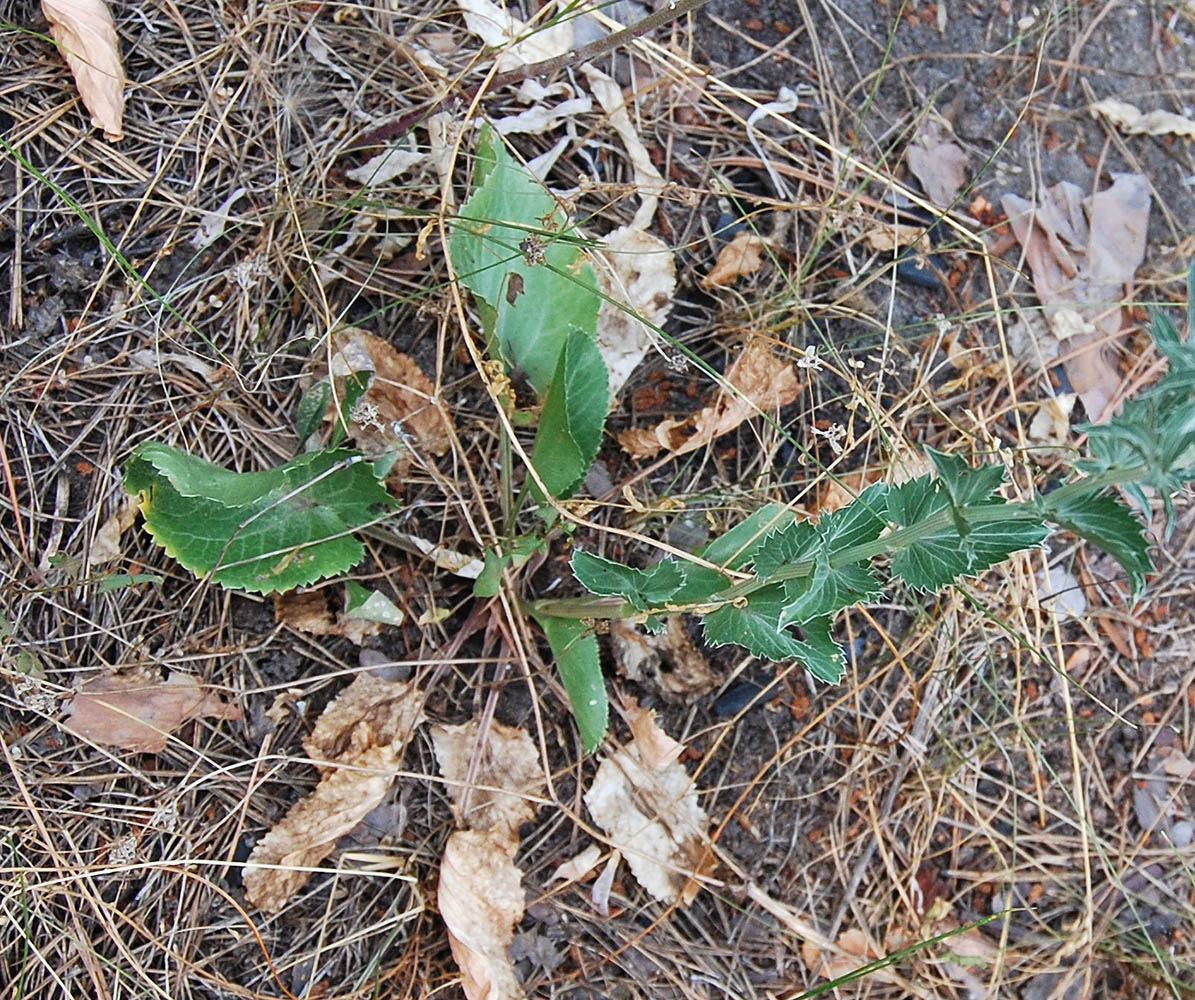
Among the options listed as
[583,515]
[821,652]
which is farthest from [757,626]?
[583,515]

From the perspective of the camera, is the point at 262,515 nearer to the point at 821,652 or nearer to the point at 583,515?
the point at 583,515

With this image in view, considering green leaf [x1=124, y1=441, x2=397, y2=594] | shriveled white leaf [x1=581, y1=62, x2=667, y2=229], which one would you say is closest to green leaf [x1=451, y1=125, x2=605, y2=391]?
shriveled white leaf [x1=581, y1=62, x2=667, y2=229]

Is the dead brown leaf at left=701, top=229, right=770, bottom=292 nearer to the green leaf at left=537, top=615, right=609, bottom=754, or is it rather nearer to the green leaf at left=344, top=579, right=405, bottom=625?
the green leaf at left=537, top=615, right=609, bottom=754

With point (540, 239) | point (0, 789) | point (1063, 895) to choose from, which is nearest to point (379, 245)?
point (540, 239)

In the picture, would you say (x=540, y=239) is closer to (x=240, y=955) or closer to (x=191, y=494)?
(x=191, y=494)

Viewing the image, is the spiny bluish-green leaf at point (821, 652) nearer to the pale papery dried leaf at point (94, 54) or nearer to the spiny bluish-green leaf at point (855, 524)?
the spiny bluish-green leaf at point (855, 524)
